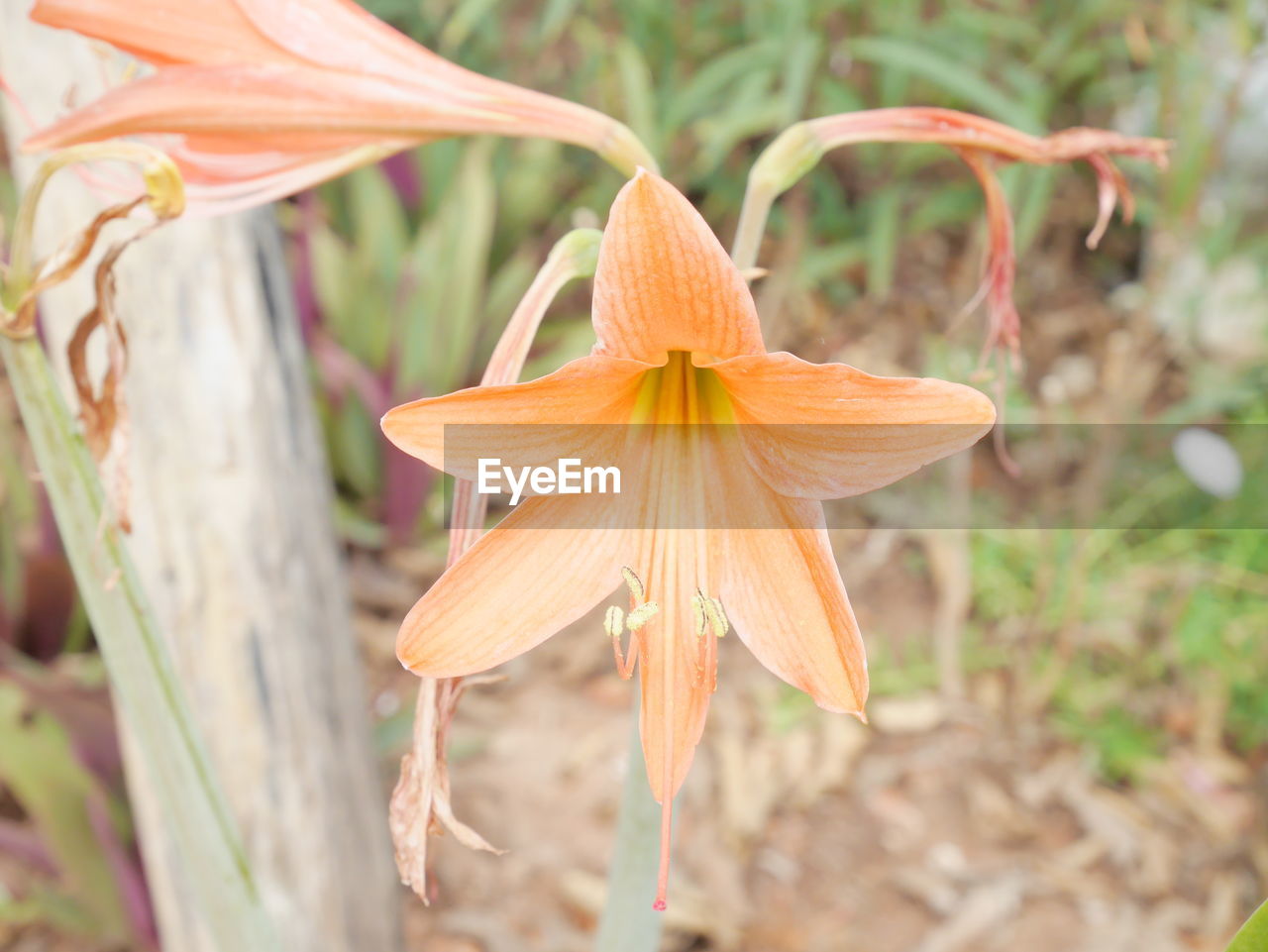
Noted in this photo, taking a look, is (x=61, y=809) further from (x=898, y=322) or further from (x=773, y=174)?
(x=898, y=322)

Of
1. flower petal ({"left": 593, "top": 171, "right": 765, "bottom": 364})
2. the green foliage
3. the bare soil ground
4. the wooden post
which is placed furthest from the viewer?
the bare soil ground

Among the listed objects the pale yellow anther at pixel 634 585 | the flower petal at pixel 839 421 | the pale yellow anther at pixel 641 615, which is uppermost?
the flower petal at pixel 839 421

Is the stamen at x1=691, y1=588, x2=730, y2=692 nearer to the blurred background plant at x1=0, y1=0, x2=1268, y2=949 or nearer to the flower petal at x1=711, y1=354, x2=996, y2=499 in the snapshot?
the flower petal at x1=711, y1=354, x2=996, y2=499

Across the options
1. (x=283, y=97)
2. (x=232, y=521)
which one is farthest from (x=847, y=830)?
(x=283, y=97)

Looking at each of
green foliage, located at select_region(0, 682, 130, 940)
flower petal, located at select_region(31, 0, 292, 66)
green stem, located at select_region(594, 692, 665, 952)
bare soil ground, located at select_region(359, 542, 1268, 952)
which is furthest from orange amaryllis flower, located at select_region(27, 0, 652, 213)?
bare soil ground, located at select_region(359, 542, 1268, 952)

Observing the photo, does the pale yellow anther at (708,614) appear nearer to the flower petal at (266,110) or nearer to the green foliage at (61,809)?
the flower petal at (266,110)

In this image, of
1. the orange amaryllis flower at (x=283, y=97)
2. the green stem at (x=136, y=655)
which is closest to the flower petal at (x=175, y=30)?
the orange amaryllis flower at (x=283, y=97)

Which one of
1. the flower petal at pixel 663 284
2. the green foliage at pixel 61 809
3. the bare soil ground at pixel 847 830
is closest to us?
the flower petal at pixel 663 284
